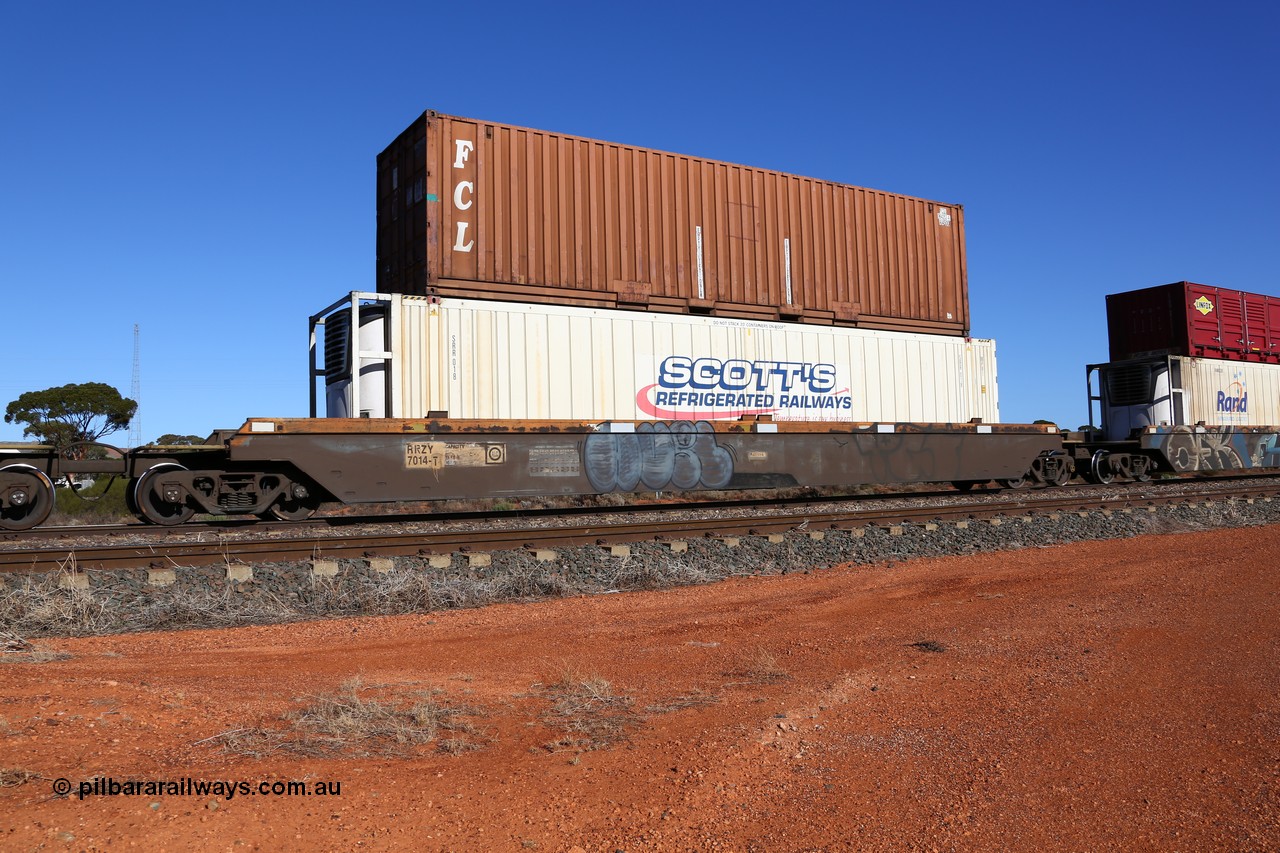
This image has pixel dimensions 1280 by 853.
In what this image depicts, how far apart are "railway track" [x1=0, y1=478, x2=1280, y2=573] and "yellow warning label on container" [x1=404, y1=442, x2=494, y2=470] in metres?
0.78

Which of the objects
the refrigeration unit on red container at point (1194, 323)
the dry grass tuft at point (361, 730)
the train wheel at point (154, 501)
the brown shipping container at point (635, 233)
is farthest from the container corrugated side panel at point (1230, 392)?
the dry grass tuft at point (361, 730)

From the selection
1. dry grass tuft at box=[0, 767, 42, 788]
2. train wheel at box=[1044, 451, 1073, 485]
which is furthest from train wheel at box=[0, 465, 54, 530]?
train wheel at box=[1044, 451, 1073, 485]

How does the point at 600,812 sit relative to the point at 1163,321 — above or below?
below

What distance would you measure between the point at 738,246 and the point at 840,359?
2.49m

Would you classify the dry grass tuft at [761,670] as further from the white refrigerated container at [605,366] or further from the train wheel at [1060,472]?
the train wheel at [1060,472]

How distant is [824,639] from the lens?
5.70 m

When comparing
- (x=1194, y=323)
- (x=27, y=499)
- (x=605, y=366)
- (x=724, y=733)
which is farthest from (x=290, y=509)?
(x=1194, y=323)

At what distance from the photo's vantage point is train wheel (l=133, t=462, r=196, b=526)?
973cm

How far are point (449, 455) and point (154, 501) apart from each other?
339cm

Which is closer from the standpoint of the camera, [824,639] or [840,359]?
[824,639]

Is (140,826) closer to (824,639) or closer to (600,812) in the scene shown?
(600,812)

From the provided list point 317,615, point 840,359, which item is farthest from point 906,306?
point 317,615

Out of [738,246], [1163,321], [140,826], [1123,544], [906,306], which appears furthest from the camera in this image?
[1163,321]

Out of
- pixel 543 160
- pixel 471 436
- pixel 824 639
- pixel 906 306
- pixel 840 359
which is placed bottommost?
pixel 824 639
